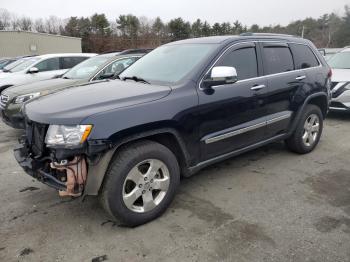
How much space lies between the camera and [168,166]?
3.30m

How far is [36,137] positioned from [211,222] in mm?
1869

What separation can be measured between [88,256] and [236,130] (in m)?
2.11

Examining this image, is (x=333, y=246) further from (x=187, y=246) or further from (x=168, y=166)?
(x=168, y=166)

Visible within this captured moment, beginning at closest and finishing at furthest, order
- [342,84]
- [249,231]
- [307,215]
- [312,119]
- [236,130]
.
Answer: [249,231], [307,215], [236,130], [312,119], [342,84]

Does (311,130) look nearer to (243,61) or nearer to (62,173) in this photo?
(243,61)

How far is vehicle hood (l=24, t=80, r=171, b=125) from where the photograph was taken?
2904 millimetres

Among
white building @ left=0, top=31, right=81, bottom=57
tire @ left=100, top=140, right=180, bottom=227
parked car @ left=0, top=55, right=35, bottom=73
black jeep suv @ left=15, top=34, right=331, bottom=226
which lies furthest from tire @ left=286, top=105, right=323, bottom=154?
white building @ left=0, top=31, right=81, bottom=57

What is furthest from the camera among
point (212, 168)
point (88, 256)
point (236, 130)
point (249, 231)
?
point (212, 168)

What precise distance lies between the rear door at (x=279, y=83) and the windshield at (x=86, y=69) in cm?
375

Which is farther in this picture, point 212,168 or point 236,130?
point 212,168

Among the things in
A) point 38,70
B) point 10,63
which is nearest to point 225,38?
point 38,70

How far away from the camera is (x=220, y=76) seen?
11.5 ft

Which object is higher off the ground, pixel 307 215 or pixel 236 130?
pixel 236 130

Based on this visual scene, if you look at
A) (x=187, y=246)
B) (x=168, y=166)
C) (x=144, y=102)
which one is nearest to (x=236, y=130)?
(x=168, y=166)
